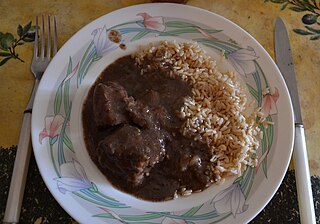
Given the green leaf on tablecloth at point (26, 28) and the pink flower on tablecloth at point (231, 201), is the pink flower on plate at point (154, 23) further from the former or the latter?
the pink flower on tablecloth at point (231, 201)

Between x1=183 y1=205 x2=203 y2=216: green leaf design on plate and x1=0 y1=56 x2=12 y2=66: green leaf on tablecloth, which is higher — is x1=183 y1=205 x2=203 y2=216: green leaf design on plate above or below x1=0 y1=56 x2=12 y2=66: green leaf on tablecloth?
below

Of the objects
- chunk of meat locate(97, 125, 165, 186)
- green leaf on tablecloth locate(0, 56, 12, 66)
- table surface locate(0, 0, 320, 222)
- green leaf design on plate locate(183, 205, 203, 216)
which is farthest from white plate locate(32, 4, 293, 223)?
green leaf on tablecloth locate(0, 56, 12, 66)

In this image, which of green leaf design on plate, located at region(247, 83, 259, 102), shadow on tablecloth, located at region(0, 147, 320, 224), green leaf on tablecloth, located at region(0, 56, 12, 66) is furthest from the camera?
green leaf on tablecloth, located at region(0, 56, 12, 66)

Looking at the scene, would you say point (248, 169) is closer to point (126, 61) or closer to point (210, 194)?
point (210, 194)

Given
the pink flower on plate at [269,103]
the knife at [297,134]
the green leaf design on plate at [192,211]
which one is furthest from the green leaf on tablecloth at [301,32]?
the green leaf design on plate at [192,211]

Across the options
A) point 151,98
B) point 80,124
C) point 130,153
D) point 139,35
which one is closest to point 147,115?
point 151,98

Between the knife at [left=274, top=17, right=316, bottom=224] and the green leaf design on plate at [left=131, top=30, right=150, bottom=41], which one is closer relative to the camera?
the knife at [left=274, top=17, right=316, bottom=224]

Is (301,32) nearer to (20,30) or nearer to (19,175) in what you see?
(20,30)

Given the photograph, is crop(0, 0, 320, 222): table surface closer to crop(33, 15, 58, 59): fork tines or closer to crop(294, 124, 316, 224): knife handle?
crop(33, 15, 58, 59): fork tines

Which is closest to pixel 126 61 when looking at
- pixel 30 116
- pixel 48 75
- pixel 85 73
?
pixel 85 73
